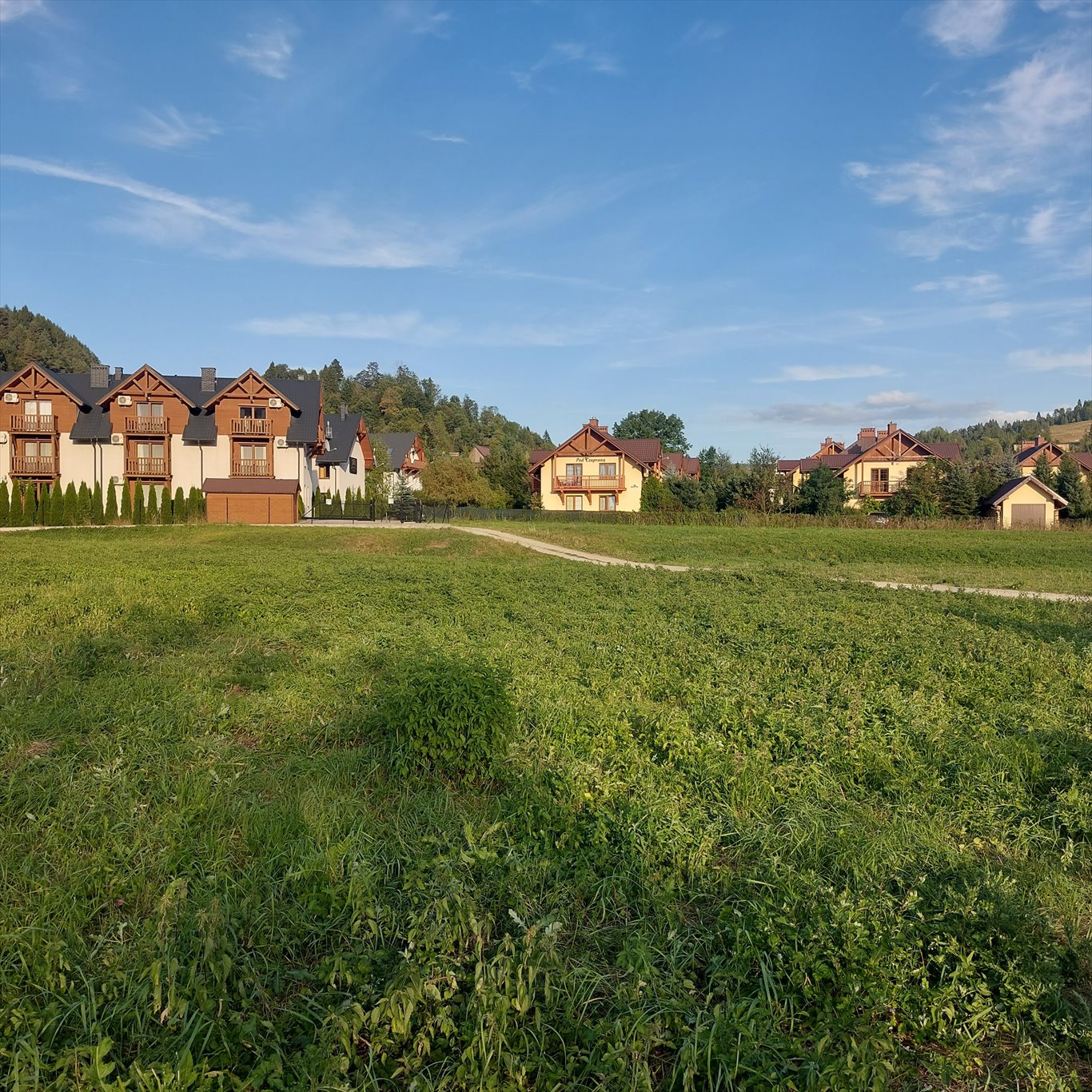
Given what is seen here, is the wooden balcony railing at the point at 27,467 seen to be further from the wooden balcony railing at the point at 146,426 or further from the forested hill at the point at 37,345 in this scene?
the forested hill at the point at 37,345

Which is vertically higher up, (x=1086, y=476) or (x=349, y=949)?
(x=1086, y=476)

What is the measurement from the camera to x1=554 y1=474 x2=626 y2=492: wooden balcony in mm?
51625

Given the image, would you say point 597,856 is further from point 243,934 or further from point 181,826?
point 181,826

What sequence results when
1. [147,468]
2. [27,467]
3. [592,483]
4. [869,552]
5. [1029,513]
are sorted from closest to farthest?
[869,552] < [27,467] < [147,468] < [1029,513] < [592,483]

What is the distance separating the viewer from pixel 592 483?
2037 inches

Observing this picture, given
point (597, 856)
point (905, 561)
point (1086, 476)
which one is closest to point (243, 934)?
point (597, 856)

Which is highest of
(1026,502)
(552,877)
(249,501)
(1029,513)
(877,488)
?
(877,488)

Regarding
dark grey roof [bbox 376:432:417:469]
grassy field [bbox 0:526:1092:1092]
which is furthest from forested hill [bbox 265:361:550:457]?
grassy field [bbox 0:526:1092:1092]

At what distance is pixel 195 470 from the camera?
3981cm

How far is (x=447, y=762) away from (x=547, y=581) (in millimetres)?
10157

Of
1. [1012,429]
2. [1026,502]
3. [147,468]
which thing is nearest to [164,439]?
[147,468]

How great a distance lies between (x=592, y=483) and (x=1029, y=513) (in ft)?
90.5

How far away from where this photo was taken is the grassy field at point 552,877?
2.83 metres

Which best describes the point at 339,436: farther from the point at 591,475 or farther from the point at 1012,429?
the point at 1012,429
